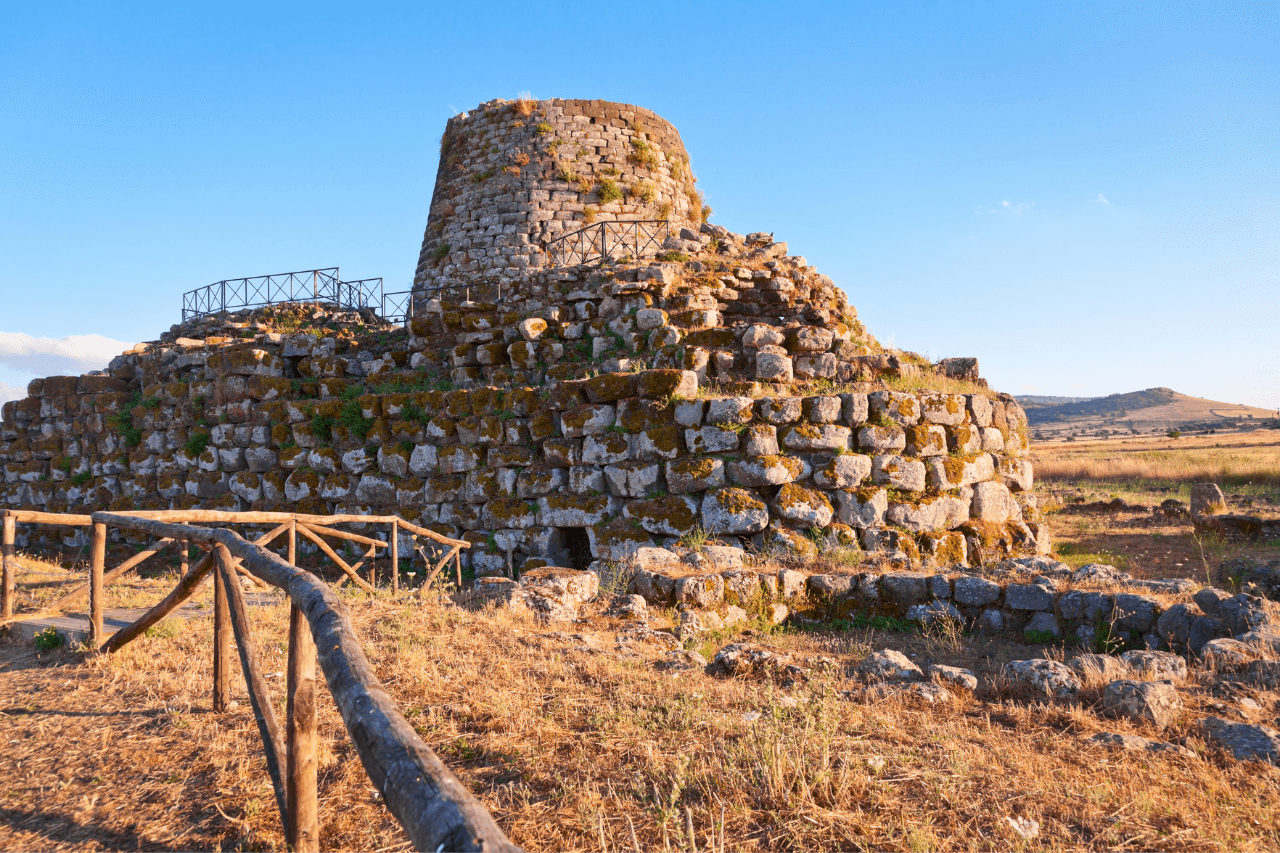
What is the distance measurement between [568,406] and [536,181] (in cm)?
721

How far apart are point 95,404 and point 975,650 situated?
56.3 feet

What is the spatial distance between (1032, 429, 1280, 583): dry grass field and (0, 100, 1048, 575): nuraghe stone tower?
2.68 m

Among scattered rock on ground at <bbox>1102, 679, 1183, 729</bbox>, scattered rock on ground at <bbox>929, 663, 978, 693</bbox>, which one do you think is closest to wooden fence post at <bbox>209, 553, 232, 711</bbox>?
scattered rock on ground at <bbox>929, 663, 978, 693</bbox>

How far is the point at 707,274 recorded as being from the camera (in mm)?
12039

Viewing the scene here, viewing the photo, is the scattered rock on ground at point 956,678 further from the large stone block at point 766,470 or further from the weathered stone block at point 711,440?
the weathered stone block at point 711,440

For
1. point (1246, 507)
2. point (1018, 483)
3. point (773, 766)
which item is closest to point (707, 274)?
point (1018, 483)

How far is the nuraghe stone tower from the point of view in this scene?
9.33 metres

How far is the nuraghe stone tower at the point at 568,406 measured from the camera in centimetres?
933

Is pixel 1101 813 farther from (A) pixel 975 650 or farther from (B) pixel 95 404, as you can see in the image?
(B) pixel 95 404

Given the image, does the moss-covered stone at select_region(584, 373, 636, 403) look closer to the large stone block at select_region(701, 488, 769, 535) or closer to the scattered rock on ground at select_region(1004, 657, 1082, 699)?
the large stone block at select_region(701, 488, 769, 535)

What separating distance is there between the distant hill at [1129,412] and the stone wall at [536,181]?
298 feet

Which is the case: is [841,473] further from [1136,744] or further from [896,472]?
[1136,744]

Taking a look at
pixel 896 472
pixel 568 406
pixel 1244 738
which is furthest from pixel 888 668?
pixel 568 406

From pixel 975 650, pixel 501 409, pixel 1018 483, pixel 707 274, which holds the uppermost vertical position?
pixel 707 274
